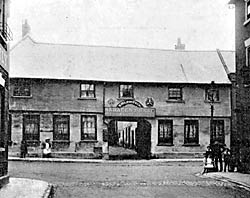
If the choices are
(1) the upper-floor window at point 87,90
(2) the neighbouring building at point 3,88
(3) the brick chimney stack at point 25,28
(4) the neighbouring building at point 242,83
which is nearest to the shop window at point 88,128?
(1) the upper-floor window at point 87,90

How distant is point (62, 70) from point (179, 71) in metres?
8.50

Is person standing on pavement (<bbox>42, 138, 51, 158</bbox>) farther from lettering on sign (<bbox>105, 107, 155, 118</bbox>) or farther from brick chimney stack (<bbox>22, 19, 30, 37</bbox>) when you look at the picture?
brick chimney stack (<bbox>22, 19, 30, 37</bbox>)

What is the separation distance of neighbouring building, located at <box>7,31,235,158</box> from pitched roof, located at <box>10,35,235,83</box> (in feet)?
0.23

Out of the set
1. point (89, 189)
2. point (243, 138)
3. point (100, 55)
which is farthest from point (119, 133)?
point (89, 189)

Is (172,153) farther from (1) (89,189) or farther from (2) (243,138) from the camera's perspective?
(1) (89,189)

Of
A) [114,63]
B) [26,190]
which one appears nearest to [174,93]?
[114,63]

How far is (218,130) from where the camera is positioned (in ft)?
114

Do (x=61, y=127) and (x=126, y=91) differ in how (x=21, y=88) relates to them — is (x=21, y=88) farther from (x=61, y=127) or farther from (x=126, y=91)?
(x=126, y=91)

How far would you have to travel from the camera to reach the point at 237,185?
15180 mm

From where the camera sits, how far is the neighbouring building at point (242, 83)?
742 inches

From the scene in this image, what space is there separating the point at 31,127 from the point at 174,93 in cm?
1016

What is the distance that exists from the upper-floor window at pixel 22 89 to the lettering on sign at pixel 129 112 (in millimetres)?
5414

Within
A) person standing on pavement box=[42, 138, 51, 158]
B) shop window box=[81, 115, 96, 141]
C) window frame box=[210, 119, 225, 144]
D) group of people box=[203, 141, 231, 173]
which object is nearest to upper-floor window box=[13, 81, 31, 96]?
person standing on pavement box=[42, 138, 51, 158]

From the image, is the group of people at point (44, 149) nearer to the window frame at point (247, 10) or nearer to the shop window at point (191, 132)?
the shop window at point (191, 132)
